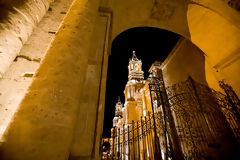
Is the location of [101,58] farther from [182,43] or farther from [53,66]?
[182,43]

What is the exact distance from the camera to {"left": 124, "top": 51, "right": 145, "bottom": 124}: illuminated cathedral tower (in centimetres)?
1919

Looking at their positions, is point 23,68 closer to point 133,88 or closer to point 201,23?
point 201,23

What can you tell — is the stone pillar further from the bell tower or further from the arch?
the bell tower

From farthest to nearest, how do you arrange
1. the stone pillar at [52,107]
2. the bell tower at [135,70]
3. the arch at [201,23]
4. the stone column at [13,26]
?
Result: 1. the bell tower at [135,70]
2. the arch at [201,23]
3. the stone column at [13,26]
4. the stone pillar at [52,107]

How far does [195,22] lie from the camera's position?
14.9 ft

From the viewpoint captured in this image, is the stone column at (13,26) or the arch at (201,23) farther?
the arch at (201,23)

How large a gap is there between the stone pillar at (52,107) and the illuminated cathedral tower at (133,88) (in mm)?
18488

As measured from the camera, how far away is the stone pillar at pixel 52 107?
2.72ft

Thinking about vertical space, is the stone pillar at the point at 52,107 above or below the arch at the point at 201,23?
below

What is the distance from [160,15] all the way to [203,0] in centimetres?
146

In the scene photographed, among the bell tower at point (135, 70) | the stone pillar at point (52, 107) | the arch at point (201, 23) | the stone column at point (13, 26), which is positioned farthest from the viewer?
the bell tower at point (135, 70)

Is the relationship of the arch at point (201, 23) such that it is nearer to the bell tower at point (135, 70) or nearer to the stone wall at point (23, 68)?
the stone wall at point (23, 68)

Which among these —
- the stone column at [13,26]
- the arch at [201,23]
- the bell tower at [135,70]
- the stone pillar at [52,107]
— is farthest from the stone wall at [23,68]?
the bell tower at [135,70]

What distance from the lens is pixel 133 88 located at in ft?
76.1
